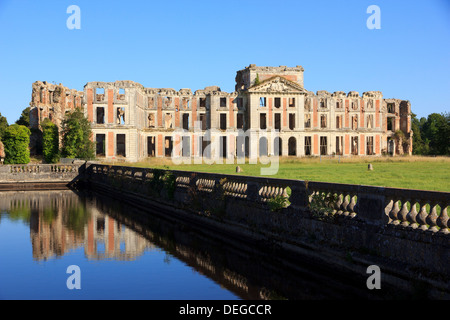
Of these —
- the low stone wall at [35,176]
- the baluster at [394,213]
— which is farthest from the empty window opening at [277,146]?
the baluster at [394,213]

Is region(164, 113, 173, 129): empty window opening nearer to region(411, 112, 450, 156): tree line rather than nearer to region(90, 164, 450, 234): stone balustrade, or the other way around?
region(411, 112, 450, 156): tree line

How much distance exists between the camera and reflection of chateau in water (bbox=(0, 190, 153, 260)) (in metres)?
12.1

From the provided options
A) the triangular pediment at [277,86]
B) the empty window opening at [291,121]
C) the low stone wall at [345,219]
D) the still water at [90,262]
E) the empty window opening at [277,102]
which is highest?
the triangular pediment at [277,86]

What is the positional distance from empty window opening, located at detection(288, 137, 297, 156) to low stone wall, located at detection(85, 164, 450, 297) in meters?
49.5

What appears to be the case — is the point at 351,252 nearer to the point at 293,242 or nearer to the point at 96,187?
the point at 293,242

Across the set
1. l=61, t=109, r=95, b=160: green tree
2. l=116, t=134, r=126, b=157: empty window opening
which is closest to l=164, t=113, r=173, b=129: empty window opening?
l=116, t=134, r=126, b=157: empty window opening

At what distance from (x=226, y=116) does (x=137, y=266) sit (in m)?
52.7

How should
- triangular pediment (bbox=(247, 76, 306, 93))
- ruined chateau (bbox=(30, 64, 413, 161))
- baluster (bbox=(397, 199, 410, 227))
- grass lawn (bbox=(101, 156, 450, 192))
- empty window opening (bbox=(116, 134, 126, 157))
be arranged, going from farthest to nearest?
empty window opening (bbox=(116, 134, 126, 157)) → triangular pediment (bbox=(247, 76, 306, 93)) → ruined chateau (bbox=(30, 64, 413, 161)) → grass lawn (bbox=(101, 156, 450, 192)) → baluster (bbox=(397, 199, 410, 227))

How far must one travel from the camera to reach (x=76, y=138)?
49.3 metres

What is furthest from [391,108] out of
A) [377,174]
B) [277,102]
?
[377,174]

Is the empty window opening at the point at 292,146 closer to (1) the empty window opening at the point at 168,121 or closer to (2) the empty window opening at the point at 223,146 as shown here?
(2) the empty window opening at the point at 223,146

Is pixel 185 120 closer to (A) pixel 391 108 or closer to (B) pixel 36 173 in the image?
(B) pixel 36 173

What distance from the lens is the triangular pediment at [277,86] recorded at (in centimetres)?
6031

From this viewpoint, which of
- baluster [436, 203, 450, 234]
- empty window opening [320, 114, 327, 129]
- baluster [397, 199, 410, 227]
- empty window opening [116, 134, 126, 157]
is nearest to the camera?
baluster [436, 203, 450, 234]
